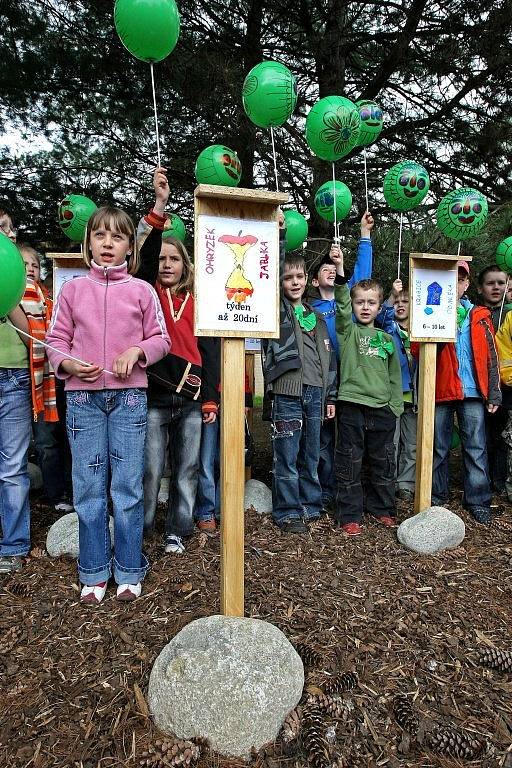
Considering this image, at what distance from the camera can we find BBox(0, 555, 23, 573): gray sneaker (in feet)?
9.52

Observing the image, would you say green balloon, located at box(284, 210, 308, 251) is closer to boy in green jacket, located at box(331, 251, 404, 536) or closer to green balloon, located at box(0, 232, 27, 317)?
boy in green jacket, located at box(331, 251, 404, 536)

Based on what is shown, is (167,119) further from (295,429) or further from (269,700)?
(269,700)

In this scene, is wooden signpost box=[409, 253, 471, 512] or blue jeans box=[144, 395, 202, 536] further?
wooden signpost box=[409, 253, 471, 512]

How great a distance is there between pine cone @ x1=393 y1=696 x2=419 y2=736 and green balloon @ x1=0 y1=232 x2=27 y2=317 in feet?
6.83

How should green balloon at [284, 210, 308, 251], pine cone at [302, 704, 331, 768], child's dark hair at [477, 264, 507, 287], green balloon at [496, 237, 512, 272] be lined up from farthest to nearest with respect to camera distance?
child's dark hair at [477, 264, 507, 287] < green balloon at [284, 210, 308, 251] < green balloon at [496, 237, 512, 272] < pine cone at [302, 704, 331, 768]

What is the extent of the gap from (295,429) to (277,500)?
19.0 inches

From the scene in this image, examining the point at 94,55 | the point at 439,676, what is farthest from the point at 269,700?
the point at 94,55

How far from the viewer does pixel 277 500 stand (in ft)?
11.9

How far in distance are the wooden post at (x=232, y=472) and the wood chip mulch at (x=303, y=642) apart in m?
0.36

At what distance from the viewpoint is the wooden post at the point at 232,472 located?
220 centimetres

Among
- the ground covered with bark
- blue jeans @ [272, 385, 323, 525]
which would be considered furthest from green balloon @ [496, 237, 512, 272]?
the ground covered with bark

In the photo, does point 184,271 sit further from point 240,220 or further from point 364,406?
point 364,406

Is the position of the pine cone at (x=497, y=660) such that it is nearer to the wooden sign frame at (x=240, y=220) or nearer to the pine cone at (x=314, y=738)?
the pine cone at (x=314, y=738)

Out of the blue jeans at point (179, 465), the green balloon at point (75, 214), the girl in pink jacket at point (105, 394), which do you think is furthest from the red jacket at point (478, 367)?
the green balloon at point (75, 214)
